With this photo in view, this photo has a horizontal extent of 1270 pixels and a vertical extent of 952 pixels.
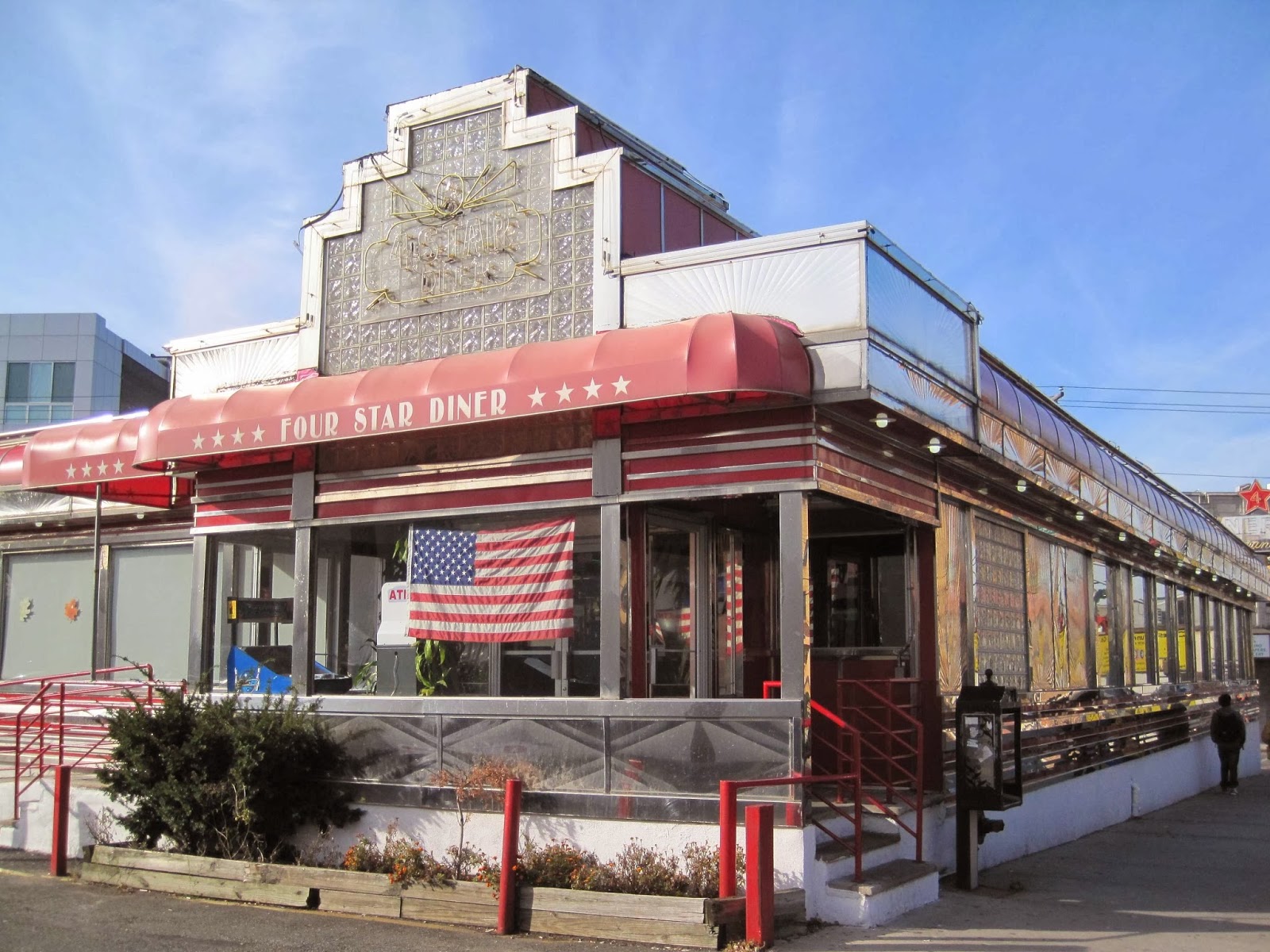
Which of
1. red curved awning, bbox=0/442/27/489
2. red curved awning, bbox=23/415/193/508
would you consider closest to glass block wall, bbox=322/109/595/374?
red curved awning, bbox=23/415/193/508

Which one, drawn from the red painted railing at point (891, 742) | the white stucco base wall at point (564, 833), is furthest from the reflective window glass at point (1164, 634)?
the white stucco base wall at point (564, 833)

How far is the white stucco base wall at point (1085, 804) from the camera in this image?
1148 centimetres

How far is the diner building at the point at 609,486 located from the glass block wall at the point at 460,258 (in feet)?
0.09

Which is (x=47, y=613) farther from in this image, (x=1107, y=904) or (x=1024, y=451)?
(x=1107, y=904)

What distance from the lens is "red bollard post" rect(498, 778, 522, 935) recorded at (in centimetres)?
890

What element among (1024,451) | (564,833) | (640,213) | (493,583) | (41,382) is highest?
(41,382)

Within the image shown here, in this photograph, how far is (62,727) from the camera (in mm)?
12617

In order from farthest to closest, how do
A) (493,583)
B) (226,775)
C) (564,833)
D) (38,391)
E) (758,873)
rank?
(38,391)
(493,583)
(226,775)
(564,833)
(758,873)

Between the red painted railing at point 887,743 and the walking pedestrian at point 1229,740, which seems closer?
the red painted railing at point 887,743

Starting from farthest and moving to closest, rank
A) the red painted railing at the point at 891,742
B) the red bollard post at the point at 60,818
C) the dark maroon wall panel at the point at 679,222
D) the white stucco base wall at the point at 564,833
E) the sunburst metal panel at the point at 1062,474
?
the sunburst metal panel at the point at 1062,474 < the dark maroon wall panel at the point at 679,222 < the red bollard post at the point at 60,818 < the red painted railing at the point at 891,742 < the white stucco base wall at the point at 564,833

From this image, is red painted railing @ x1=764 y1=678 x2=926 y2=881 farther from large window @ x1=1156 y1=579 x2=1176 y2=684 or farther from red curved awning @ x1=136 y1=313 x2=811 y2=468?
large window @ x1=1156 y1=579 x2=1176 y2=684

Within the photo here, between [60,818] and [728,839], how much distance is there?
6.37 meters

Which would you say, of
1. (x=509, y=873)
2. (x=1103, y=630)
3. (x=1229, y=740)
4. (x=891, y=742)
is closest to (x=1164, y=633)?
(x=1229, y=740)

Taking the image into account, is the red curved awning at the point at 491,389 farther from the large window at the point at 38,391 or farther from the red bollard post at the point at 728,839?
the large window at the point at 38,391
